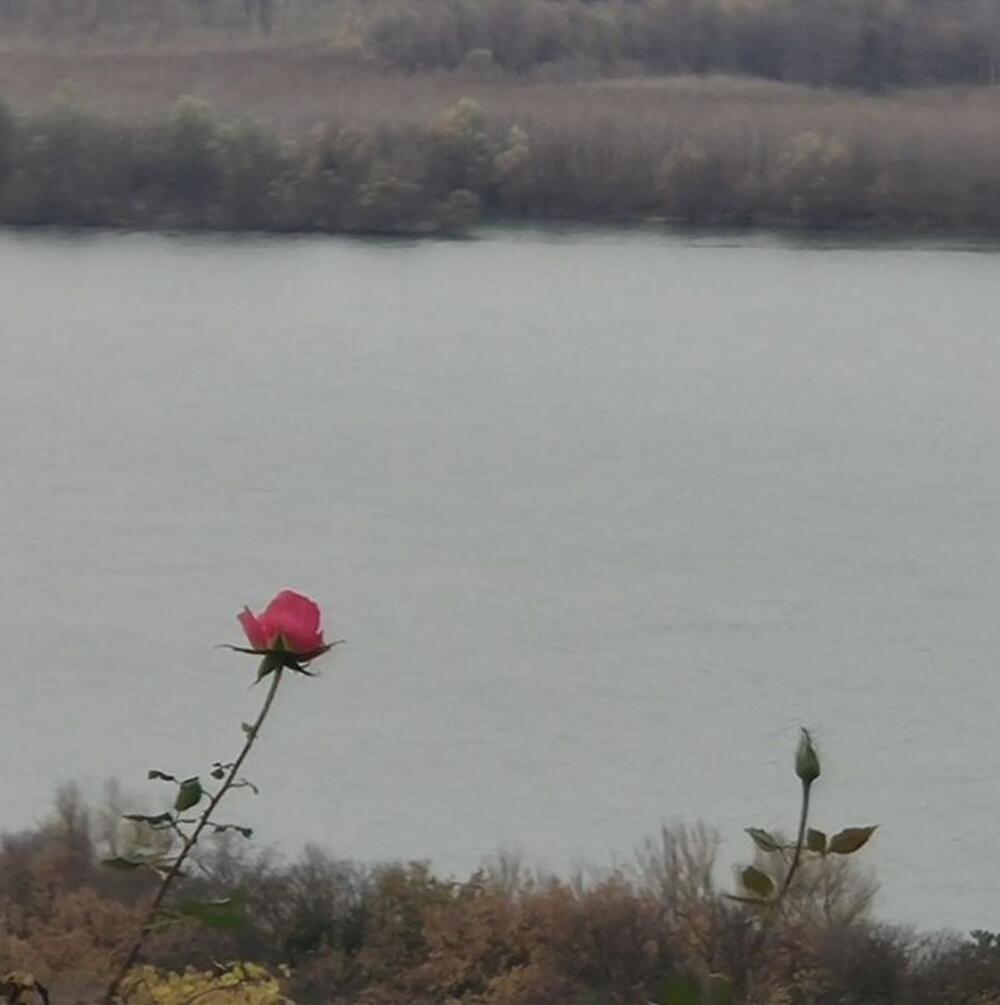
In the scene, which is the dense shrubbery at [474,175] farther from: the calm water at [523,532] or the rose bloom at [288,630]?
the rose bloom at [288,630]

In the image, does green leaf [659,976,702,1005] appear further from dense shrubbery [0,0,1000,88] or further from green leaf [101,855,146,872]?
dense shrubbery [0,0,1000,88]

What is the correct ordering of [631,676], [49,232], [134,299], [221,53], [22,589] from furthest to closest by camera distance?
[221,53]
[49,232]
[134,299]
[22,589]
[631,676]

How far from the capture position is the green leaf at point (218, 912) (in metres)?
0.58

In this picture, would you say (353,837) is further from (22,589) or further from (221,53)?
(221,53)

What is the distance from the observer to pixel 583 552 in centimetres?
1161

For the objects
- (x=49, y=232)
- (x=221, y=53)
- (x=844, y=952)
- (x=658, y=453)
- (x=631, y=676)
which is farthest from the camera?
(x=221, y=53)

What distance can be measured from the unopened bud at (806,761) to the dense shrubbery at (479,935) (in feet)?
13.6

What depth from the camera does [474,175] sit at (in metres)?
17.0

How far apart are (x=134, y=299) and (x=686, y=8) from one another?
592 cm

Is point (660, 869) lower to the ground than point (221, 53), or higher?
lower

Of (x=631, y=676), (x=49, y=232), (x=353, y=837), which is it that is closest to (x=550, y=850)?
(x=353, y=837)

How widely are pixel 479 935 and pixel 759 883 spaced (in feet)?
16.3

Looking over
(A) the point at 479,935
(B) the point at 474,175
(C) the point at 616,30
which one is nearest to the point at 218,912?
(A) the point at 479,935

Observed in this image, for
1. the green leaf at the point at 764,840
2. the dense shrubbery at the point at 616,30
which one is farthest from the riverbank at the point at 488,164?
the green leaf at the point at 764,840
